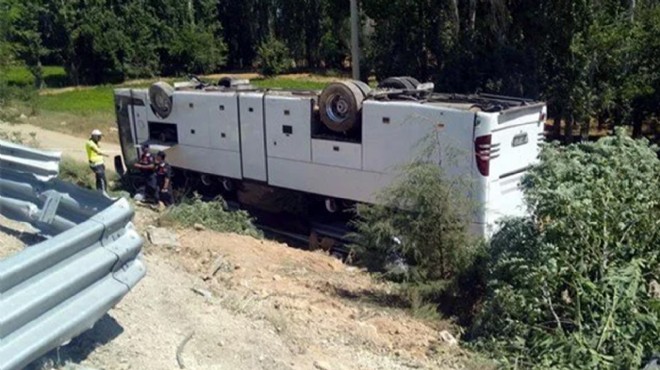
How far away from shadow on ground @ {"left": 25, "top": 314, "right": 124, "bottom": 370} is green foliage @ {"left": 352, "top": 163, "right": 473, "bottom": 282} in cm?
425

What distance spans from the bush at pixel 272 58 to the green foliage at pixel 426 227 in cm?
4723

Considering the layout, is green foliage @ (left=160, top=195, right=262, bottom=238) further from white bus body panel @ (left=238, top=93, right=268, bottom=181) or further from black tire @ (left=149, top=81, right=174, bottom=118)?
black tire @ (left=149, top=81, right=174, bottom=118)

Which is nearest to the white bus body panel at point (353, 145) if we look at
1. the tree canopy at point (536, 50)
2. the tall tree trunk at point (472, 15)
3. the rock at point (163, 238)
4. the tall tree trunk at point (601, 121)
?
the rock at point (163, 238)

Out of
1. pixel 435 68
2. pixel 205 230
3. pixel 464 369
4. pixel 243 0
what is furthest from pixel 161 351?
pixel 243 0

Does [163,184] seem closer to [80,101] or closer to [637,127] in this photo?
[637,127]

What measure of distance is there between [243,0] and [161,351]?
193ft

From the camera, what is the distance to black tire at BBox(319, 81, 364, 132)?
35.4 feet

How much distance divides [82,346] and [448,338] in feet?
11.2

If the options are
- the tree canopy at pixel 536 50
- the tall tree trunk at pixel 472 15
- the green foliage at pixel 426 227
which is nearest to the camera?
the green foliage at pixel 426 227

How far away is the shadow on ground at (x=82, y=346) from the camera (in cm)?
366

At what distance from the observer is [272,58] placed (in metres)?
54.6

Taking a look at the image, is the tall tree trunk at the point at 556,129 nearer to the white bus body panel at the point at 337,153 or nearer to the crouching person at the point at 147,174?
the white bus body panel at the point at 337,153

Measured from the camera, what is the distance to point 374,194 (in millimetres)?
10703

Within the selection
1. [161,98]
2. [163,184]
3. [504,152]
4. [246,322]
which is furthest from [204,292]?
[161,98]
